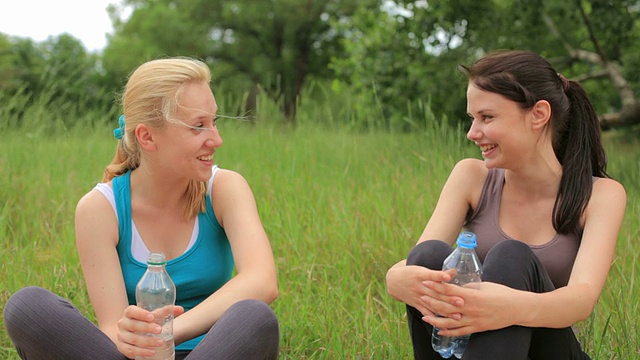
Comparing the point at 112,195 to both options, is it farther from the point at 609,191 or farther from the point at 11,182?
the point at 11,182

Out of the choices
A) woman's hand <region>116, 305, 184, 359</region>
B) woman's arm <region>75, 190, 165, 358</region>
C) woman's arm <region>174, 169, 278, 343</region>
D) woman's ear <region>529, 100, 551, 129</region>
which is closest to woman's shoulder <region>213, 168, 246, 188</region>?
woman's arm <region>174, 169, 278, 343</region>

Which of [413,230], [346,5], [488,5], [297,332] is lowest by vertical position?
[297,332]

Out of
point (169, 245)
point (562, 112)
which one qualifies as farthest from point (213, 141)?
point (562, 112)

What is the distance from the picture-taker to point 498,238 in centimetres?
229

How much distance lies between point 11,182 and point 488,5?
4650 millimetres

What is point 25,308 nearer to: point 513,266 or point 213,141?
point 213,141

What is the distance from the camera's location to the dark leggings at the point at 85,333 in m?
1.97

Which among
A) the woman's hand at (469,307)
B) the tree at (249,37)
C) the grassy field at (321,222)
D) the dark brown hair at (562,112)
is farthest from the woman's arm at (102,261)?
the tree at (249,37)

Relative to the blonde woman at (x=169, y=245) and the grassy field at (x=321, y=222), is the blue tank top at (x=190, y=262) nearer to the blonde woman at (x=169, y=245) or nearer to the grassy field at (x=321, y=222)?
the blonde woman at (x=169, y=245)

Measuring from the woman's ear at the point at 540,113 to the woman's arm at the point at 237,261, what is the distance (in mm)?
913

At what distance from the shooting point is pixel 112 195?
2.30 m

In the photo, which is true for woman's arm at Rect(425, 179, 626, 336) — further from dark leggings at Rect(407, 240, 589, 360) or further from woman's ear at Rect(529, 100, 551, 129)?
woman's ear at Rect(529, 100, 551, 129)

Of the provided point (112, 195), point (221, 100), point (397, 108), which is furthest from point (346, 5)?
point (112, 195)

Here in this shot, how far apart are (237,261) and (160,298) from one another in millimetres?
283
